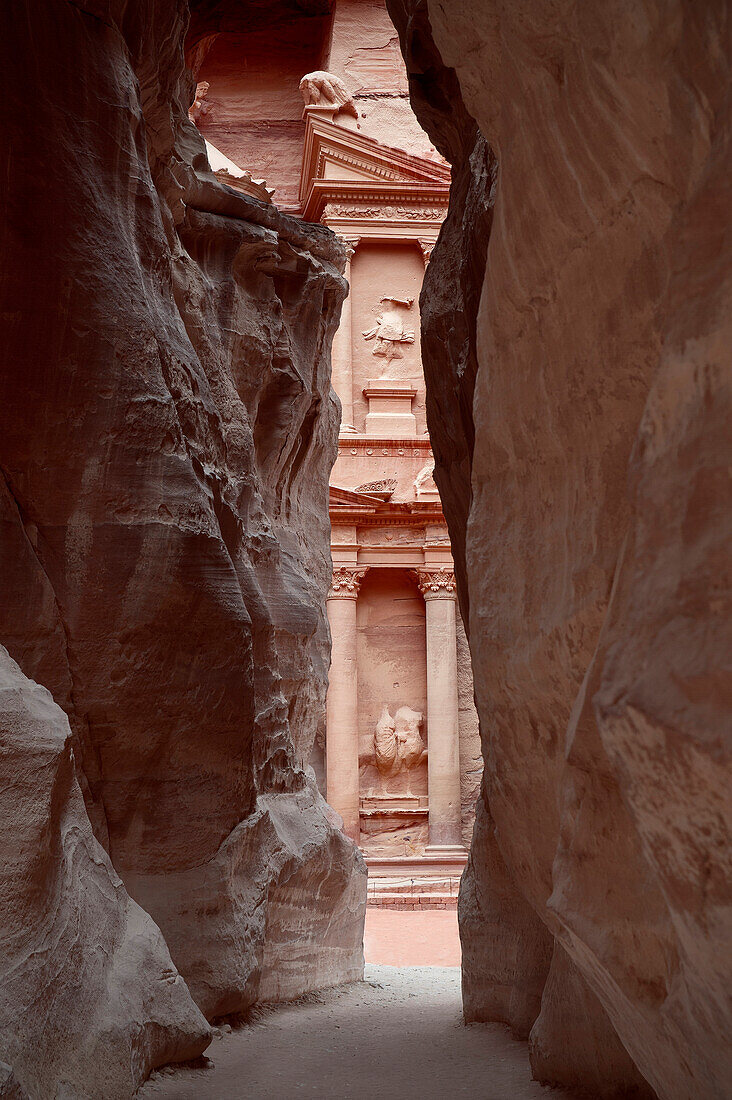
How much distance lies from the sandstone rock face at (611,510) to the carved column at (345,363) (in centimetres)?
1498

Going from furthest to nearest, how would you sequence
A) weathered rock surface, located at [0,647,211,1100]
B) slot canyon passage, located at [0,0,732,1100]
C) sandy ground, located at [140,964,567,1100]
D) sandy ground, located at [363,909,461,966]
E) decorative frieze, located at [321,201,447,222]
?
decorative frieze, located at [321,201,447,222]
sandy ground, located at [363,909,461,966]
sandy ground, located at [140,964,567,1100]
weathered rock surface, located at [0,647,211,1100]
slot canyon passage, located at [0,0,732,1100]

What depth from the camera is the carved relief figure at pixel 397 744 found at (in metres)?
17.6

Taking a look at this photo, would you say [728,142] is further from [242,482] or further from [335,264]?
[335,264]

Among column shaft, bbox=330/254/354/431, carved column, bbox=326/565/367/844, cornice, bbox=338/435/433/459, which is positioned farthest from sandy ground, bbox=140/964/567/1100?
column shaft, bbox=330/254/354/431

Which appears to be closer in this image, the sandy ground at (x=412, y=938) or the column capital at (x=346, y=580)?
the sandy ground at (x=412, y=938)

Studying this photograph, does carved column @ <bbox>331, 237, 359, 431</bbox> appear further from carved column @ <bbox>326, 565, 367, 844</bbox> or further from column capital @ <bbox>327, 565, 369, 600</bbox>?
carved column @ <bbox>326, 565, 367, 844</bbox>

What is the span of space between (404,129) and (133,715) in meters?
17.5

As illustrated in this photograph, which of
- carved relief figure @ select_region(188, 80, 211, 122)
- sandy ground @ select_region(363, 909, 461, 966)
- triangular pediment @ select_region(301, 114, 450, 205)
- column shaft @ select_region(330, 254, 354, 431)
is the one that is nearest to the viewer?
sandy ground @ select_region(363, 909, 461, 966)

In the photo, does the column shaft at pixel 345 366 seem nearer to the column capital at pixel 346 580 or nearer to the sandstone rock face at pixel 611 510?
the column capital at pixel 346 580

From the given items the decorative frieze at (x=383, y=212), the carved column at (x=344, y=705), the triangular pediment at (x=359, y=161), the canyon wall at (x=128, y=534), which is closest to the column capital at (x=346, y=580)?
the carved column at (x=344, y=705)

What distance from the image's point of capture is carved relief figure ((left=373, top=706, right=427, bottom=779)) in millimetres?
17578

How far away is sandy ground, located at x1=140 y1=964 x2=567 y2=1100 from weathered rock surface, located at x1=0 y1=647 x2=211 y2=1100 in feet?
1.62

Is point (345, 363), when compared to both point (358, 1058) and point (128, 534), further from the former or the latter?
point (358, 1058)

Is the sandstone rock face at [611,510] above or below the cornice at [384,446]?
below
